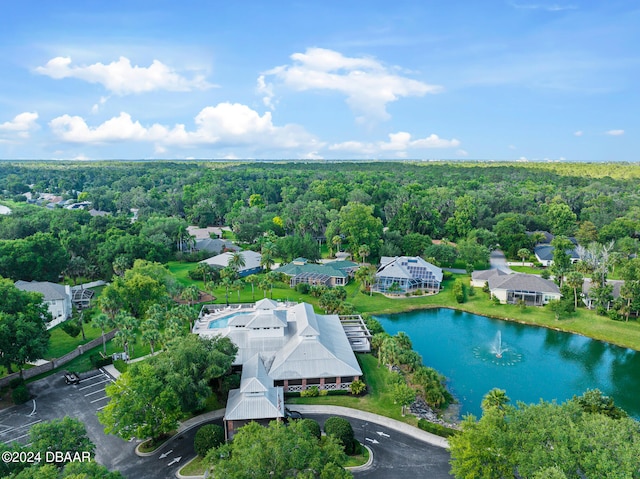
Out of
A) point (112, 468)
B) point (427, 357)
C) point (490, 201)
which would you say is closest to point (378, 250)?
point (427, 357)

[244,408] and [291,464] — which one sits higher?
[291,464]

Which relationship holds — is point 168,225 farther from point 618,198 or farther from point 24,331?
point 618,198

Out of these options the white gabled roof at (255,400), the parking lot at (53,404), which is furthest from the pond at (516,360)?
the parking lot at (53,404)

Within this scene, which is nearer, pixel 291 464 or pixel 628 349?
pixel 291 464

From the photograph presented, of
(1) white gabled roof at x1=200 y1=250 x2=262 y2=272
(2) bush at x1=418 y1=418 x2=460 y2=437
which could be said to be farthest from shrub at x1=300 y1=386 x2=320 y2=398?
(1) white gabled roof at x1=200 y1=250 x2=262 y2=272

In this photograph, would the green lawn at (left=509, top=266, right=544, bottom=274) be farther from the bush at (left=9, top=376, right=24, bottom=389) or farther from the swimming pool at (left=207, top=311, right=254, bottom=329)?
the bush at (left=9, top=376, right=24, bottom=389)

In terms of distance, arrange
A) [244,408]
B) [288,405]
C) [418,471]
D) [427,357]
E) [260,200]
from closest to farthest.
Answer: [418,471], [244,408], [288,405], [427,357], [260,200]
